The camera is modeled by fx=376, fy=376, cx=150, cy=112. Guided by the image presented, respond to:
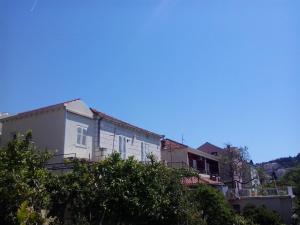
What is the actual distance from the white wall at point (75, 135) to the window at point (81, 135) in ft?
0.89

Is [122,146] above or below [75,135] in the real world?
above

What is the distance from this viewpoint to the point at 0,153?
17.4m

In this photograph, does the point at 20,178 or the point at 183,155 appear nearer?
the point at 20,178

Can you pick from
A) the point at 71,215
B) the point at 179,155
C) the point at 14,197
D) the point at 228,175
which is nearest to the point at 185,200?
the point at 71,215

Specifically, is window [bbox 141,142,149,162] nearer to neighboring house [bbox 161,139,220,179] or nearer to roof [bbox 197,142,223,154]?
neighboring house [bbox 161,139,220,179]

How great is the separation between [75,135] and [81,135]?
0.77 m

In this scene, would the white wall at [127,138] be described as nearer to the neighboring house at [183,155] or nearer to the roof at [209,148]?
the neighboring house at [183,155]

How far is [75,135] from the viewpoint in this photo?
27.2m

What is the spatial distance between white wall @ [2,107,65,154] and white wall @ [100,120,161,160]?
414 centimetres

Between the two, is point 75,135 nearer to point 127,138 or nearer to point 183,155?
point 127,138

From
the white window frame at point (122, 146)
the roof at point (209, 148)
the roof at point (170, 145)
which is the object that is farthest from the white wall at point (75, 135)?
the roof at point (209, 148)

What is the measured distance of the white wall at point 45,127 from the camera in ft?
86.9

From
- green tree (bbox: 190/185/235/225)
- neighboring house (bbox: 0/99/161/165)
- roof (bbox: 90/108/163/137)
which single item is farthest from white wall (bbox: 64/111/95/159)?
green tree (bbox: 190/185/235/225)

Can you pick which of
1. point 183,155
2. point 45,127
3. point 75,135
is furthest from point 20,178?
point 183,155
